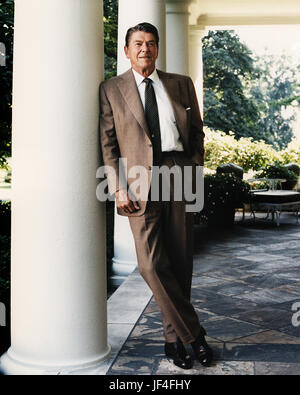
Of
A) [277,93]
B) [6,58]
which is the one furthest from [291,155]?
[277,93]

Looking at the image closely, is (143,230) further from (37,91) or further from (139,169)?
(37,91)

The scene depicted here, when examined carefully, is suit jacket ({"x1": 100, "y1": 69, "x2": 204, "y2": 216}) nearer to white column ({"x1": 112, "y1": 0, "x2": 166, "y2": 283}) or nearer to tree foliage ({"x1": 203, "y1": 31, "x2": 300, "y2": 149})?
white column ({"x1": 112, "y1": 0, "x2": 166, "y2": 283})

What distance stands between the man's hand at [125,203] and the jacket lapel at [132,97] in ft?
1.36

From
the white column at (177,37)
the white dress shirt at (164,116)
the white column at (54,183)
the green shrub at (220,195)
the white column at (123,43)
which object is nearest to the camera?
the white column at (54,183)

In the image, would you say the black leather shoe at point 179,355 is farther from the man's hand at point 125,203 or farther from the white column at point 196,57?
the white column at point 196,57

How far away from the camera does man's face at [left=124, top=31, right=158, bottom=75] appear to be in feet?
12.4

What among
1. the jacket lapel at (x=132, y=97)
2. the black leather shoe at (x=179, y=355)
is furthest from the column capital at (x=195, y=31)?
the black leather shoe at (x=179, y=355)

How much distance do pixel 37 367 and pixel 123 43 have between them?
490 centimetres

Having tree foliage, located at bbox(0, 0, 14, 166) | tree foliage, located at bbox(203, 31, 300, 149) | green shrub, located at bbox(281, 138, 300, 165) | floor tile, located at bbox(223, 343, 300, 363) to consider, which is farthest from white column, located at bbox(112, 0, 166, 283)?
tree foliage, located at bbox(203, 31, 300, 149)

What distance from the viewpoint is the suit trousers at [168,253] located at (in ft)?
12.4

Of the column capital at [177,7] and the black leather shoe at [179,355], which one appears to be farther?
the column capital at [177,7]

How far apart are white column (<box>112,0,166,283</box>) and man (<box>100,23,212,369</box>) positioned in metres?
3.45

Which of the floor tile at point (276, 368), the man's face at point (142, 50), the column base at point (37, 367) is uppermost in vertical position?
the man's face at point (142, 50)

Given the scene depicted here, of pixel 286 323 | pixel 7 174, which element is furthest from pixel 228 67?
pixel 286 323
